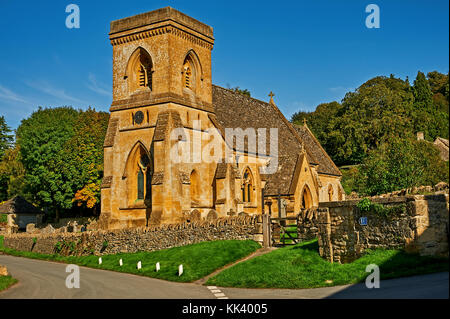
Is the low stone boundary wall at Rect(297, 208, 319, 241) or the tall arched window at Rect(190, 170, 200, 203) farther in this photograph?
the tall arched window at Rect(190, 170, 200, 203)

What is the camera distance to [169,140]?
103 ft

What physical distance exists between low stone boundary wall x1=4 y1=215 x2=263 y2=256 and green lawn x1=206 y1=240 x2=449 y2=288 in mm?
4557

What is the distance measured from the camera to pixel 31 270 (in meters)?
24.7

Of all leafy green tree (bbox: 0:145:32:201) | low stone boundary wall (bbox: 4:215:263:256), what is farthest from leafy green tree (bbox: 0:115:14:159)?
low stone boundary wall (bbox: 4:215:263:256)

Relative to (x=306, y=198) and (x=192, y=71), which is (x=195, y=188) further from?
(x=306, y=198)

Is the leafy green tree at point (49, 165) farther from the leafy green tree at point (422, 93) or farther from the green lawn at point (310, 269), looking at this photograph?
the leafy green tree at point (422, 93)

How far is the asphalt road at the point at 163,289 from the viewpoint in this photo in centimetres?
1205

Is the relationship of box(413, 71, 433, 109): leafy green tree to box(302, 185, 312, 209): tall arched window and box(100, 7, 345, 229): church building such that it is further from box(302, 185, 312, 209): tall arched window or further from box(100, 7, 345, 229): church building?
box(100, 7, 345, 229): church building

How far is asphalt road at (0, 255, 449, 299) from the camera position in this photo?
12.1 m

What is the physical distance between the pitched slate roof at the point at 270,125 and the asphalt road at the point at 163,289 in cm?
1710

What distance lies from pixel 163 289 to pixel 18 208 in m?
40.3

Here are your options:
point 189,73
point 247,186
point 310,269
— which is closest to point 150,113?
point 189,73
